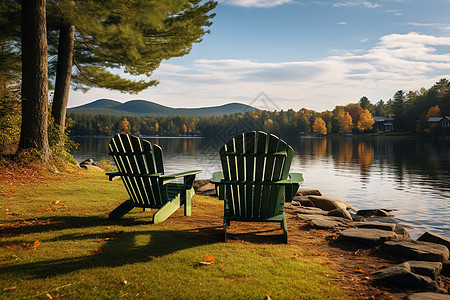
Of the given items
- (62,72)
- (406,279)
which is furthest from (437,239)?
(62,72)

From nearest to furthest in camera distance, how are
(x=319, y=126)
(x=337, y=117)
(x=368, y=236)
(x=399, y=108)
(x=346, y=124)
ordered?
(x=368, y=236) < (x=399, y=108) < (x=319, y=126) < (x=346, y=124) < (x=337, y=117)

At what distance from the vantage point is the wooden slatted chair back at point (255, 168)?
4051 mm

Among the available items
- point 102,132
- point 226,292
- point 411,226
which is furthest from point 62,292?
point 102,132

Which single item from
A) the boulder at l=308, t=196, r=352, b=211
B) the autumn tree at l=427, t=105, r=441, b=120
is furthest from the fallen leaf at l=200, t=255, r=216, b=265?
the autumn tree at l=427, t=105, r=441, b=120

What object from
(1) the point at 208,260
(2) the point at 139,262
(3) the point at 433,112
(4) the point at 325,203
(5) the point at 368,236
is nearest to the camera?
(2) the point at 139,262

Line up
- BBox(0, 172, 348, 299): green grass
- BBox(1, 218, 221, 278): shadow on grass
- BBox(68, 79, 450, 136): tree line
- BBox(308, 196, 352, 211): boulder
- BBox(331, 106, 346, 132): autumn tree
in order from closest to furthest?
BBox(0, 172, 348, 299): green grass → BBox(1, 218, 221, 278): shadow on grass → BBox(308, 196, 352, 211): boulder → BBox(68, 79, 450, 136): tree line → BBox(331, 106, 346, 132): autumn tree

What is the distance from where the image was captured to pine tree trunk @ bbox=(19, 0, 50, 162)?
8.47m

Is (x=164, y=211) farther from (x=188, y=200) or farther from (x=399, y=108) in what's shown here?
(x=399, y=108)

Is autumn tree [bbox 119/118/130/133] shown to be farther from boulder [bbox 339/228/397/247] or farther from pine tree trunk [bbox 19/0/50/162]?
boulder [bbox 339/228/397/247]

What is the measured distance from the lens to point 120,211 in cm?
496

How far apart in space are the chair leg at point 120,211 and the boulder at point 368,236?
3.19 m

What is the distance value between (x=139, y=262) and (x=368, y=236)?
2.99 meters

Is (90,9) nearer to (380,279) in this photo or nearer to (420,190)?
(380,279)

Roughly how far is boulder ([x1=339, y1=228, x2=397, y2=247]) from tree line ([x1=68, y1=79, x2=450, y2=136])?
2614 centimetres
